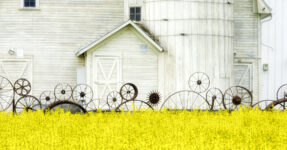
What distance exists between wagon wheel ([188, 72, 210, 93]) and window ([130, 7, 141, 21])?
3427 millimetres

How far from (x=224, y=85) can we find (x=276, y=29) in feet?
20.2

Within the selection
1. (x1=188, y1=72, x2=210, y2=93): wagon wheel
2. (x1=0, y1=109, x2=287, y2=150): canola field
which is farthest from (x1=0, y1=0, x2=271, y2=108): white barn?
(x1=0, y1=109, x2=287, y2=150): canola field

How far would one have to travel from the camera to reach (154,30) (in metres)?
27.0

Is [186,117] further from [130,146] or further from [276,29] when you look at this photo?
[276,29]

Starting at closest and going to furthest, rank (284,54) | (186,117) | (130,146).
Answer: (130,146)
(186,117)
(284,54)

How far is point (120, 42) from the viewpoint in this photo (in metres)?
26.9

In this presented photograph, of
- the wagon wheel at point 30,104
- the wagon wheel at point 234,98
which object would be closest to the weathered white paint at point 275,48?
the wagon wheel at point 234,98

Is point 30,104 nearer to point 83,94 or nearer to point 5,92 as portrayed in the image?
point 83,94

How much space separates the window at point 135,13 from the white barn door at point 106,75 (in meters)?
2.05

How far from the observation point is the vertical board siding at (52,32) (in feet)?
91.2

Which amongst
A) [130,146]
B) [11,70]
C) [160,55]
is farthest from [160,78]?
[130,146]

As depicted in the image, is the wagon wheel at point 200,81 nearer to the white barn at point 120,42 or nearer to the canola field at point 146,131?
the white barn at point 120,42

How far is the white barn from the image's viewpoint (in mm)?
26500

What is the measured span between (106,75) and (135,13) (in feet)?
9.64
